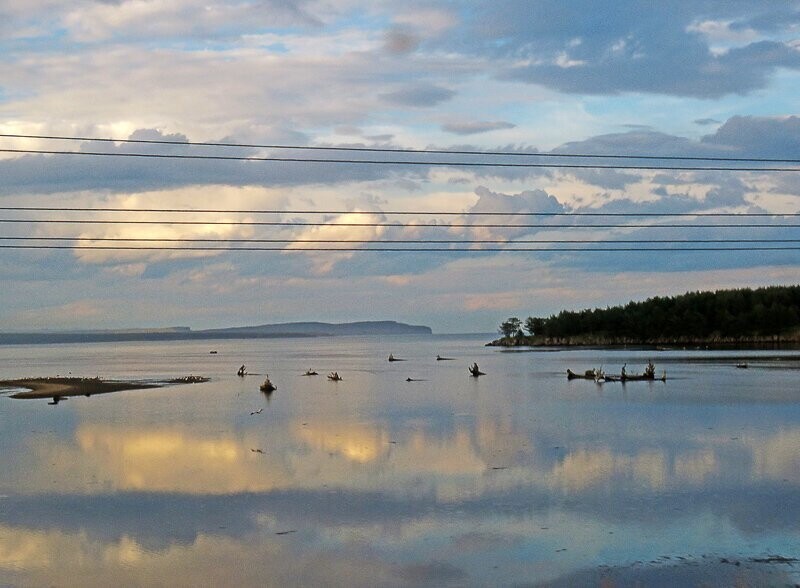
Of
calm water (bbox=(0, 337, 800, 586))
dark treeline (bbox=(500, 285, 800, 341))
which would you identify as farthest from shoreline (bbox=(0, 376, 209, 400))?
dark treeline (bbox=(500, 285, 800, 341))

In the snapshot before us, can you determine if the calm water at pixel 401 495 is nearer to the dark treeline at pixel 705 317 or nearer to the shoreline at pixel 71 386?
the shoreline at pixel 71 386

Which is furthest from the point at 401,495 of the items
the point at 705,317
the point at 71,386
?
the point at 705,317

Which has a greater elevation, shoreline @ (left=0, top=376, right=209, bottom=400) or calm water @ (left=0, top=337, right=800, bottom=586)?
shoreline @ (left=0, top=376, right=209, bottom=400)

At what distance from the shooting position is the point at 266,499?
2350cm

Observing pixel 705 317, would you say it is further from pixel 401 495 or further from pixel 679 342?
pixel 401 495

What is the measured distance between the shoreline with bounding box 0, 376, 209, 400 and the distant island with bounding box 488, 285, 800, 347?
93116 millimetres

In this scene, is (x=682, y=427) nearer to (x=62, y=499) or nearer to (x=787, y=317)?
(x=62, y=499)

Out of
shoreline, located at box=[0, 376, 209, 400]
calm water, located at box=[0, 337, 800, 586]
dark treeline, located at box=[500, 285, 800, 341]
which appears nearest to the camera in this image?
calm water, located at box=[0, 337, 800, 586]

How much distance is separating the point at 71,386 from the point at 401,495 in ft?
161

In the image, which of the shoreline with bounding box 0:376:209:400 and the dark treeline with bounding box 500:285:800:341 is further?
the dark treeline with bounding box 500:285:800:341

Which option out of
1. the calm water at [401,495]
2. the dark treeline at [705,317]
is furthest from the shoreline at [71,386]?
the dark treeline at [705,317]

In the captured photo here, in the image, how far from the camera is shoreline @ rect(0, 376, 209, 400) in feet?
194

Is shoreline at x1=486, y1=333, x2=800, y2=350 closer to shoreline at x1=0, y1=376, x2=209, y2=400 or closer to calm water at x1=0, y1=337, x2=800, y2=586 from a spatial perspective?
shoreline at x1=0, y1=376, x2=209, y2=400

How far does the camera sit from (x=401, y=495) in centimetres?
2355
